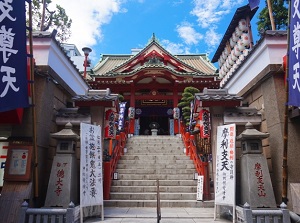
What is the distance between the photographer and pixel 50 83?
771 centimetres

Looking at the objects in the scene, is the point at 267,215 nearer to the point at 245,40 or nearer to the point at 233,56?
the point at 245,40

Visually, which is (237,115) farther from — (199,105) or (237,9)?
(237,9)

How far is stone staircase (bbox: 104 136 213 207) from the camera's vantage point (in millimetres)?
8352

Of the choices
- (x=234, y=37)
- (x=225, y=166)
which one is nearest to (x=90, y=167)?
(x=225, y=166)

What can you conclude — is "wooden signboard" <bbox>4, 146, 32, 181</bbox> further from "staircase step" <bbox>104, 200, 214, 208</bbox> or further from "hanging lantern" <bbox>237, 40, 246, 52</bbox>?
"hanging lantern" <bbox>237, 40, 246, 52</bbox>

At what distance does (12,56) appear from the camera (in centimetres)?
550

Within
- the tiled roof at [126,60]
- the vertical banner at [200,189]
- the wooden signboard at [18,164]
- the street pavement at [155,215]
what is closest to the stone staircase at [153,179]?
the vertical banner at [200,189]

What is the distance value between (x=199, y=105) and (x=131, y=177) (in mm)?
4152

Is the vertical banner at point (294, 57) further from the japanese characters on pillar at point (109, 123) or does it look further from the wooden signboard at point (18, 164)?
the wooden signboard at point (18, 164)

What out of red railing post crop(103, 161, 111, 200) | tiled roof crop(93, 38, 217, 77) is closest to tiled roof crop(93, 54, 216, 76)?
tiled roof crop(93, 38, 217, 77)

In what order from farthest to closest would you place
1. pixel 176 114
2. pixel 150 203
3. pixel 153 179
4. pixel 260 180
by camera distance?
pixel 176 114, pixel 153 179, pixel 150 203, pixel 260 180

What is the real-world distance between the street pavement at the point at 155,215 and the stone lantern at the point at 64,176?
0.85 meters

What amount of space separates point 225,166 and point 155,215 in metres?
2.37

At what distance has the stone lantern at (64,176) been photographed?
249 inches
